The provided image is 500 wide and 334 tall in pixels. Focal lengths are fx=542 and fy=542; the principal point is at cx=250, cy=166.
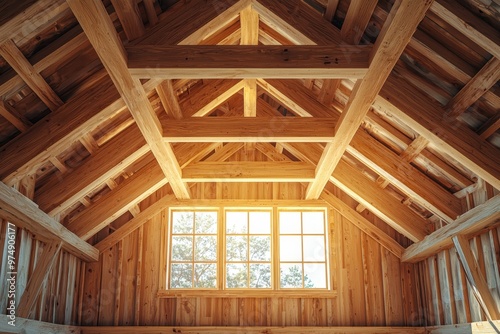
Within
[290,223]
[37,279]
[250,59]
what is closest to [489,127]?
[250,59]

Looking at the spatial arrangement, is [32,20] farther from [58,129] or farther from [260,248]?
[260,248]

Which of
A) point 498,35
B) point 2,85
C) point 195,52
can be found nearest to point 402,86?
point 498,35

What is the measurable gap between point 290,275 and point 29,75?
15.6 feet

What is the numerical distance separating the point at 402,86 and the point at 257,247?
3842mm

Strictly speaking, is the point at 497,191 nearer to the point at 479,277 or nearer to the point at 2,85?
the point at 479,277

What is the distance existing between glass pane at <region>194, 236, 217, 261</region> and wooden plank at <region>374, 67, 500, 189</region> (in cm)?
389

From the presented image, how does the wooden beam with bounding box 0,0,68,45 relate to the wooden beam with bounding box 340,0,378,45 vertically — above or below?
below

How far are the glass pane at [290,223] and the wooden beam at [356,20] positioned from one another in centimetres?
382

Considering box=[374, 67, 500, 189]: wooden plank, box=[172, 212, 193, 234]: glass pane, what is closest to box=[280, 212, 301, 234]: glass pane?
box=[172, 212, 193, 234]: glass pane

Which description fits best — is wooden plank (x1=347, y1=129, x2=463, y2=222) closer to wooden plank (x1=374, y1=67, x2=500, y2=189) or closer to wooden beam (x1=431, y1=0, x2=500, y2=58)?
wooden plank (x1=374, y1=67, x2=500, y2=189)

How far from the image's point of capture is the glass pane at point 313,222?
8.00 metres

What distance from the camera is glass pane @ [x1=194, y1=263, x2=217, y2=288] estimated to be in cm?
768

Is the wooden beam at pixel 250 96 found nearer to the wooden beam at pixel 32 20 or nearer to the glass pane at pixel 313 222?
the glass pane at pixel 313 222

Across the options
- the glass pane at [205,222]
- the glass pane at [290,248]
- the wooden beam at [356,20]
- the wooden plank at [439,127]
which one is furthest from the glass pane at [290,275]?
the wooden beam at [356,20]
